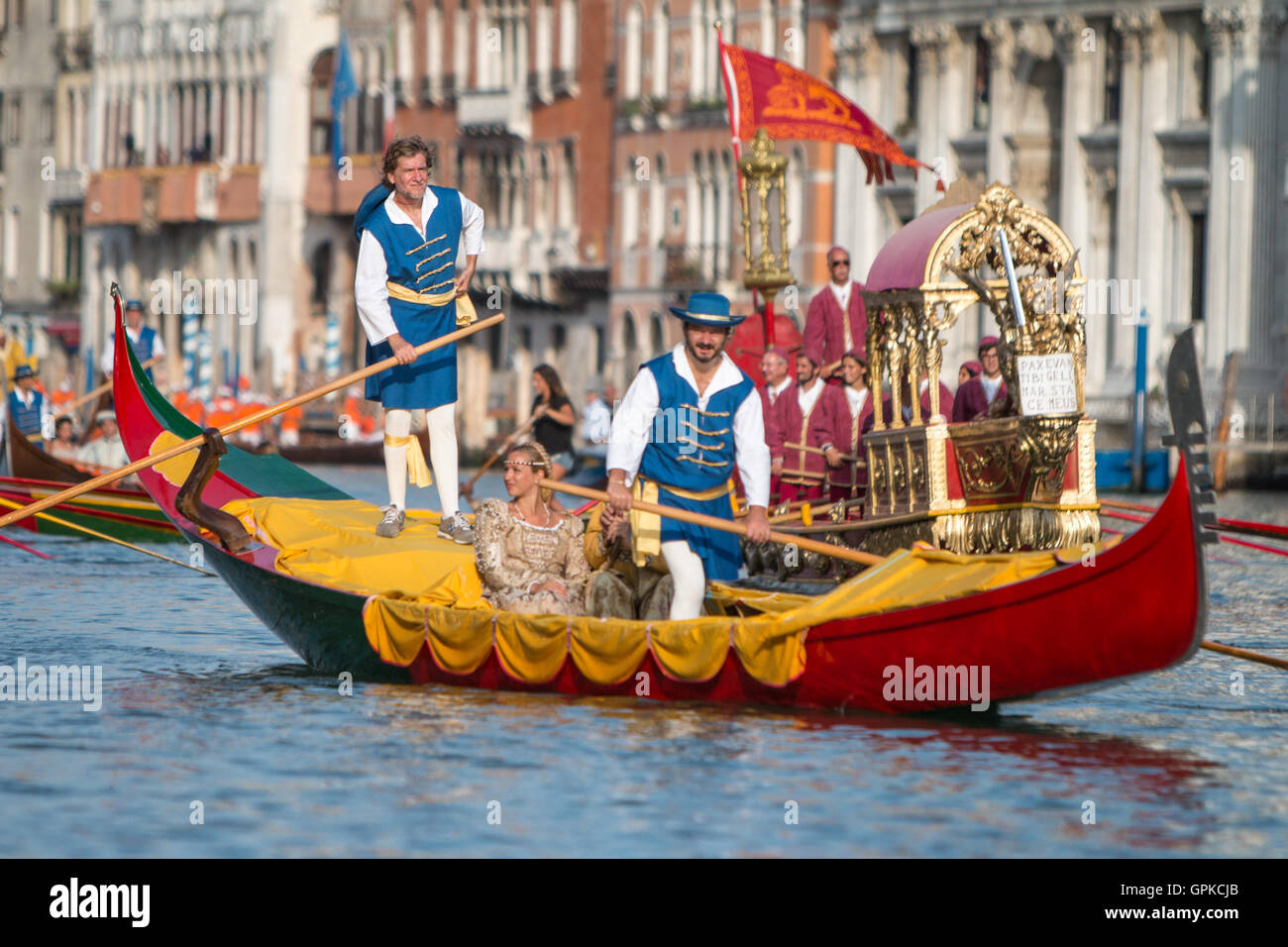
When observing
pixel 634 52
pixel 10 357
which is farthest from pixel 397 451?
pixel 634 52

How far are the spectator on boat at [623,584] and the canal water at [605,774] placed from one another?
54 centimetres

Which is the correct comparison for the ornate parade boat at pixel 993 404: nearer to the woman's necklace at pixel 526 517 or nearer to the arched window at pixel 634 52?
the woman's necklace at pixel 526 517

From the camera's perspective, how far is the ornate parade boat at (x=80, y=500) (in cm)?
1703

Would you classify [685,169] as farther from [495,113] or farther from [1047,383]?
[1047,383]

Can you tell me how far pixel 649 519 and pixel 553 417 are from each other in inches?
393

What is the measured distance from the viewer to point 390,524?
12.0 m

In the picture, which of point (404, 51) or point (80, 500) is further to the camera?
point (404, 51)

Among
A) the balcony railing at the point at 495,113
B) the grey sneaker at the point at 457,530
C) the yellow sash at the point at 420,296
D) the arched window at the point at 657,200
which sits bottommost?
the grey sneaker at the point at 457,530

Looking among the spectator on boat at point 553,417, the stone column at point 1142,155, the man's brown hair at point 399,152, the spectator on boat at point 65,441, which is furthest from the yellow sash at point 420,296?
the stone column at point 1142,155

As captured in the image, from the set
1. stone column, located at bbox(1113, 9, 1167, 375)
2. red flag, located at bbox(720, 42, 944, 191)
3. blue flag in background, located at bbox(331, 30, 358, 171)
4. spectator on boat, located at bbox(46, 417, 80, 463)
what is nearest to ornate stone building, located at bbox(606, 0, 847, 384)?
blue flag in background, located at bbox(331, 30, 358, 171)

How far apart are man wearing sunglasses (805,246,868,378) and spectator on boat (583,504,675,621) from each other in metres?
6.29

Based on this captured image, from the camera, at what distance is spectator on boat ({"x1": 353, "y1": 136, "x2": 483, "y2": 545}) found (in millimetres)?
11375

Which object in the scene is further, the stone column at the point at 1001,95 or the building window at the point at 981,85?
the building window at the point at 981,85

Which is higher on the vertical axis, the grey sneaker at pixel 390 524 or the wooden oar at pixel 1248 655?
the grey sneaker at pixel 390 524
